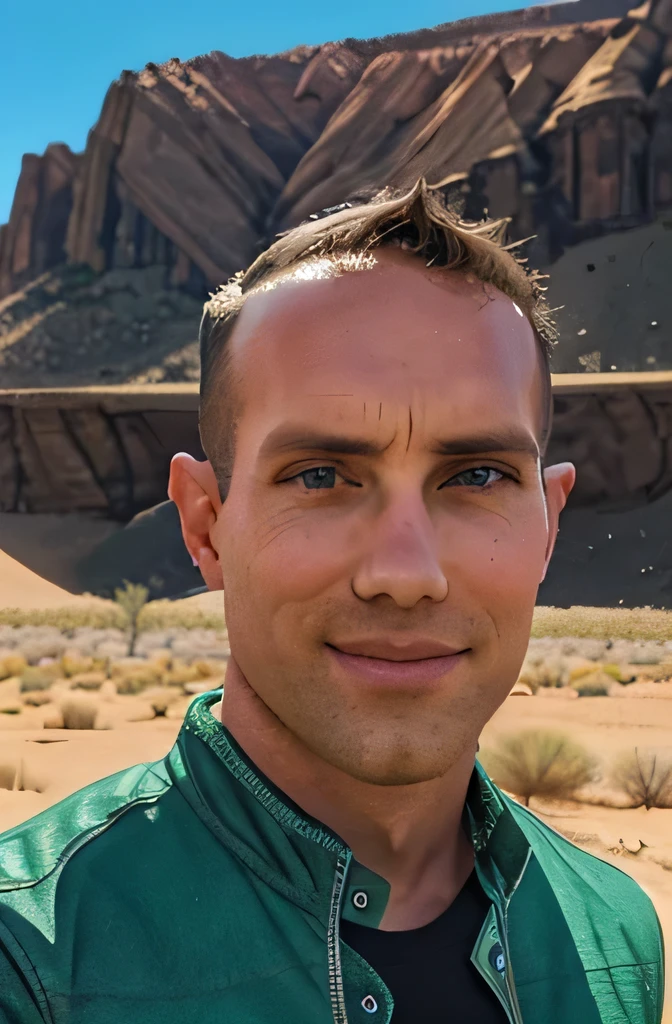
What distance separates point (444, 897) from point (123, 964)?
0.55 m

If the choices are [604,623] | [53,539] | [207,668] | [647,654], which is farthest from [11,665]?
[53,539]

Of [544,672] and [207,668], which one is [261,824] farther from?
[207,668]

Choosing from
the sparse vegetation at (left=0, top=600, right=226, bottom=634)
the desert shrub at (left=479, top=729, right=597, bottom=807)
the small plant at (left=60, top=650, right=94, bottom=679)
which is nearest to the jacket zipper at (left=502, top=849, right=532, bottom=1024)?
the desert shrub at (left=479, top=729, right=597, bottom=807)

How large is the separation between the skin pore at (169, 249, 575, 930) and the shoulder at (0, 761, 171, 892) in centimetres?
16

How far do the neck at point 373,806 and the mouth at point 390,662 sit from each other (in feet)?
0.62

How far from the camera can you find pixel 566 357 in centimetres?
2812

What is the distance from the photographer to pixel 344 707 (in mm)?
1254

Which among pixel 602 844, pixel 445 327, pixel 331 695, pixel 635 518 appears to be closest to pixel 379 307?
pixel 445 327

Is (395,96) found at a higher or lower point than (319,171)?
higher

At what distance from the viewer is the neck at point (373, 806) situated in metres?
1.37

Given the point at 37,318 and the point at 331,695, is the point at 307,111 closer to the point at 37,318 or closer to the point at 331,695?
the point at 37,318

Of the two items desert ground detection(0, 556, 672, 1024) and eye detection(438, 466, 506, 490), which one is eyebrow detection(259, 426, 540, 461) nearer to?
eye detection(438, 466, 506, 490)

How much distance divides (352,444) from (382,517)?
0.12 metres

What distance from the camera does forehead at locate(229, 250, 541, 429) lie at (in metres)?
1.32
